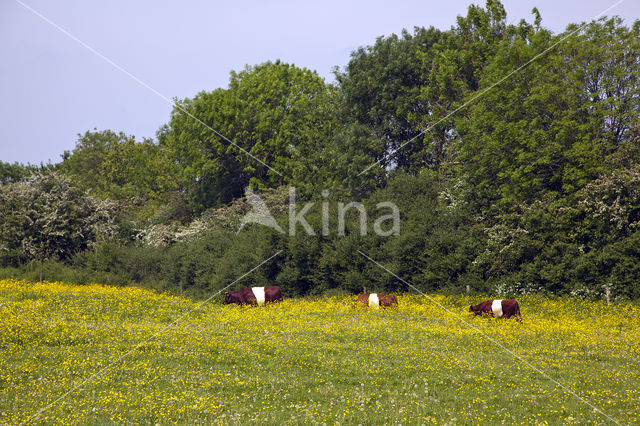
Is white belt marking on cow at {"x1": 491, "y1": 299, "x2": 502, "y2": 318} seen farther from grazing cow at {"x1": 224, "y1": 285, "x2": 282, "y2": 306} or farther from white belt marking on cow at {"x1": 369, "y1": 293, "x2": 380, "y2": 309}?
grazing cow at {"x1": 224, "y1": 285, "x2": 282, "y2": 306}

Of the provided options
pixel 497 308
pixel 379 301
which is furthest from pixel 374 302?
pixel 497 308

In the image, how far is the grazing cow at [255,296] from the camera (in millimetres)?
31312

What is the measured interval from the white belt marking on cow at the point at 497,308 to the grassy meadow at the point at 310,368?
141 cm

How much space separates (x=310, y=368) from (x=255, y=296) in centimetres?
1733

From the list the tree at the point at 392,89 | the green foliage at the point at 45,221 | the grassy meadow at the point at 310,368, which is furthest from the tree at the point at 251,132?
the grassy meadow at the point at 310,368

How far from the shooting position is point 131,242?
52719mm

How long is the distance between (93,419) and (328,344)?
27.8ft

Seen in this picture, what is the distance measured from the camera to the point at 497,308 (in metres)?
24.2

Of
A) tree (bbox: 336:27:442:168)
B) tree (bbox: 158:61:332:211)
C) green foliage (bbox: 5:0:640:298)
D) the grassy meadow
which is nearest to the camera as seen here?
the grassy meadow

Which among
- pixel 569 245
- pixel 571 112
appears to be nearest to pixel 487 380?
pixel 569 245

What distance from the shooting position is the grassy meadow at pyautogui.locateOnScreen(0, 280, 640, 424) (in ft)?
35.5

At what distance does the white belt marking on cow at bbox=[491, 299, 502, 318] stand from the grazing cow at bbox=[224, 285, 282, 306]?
12.7 metres

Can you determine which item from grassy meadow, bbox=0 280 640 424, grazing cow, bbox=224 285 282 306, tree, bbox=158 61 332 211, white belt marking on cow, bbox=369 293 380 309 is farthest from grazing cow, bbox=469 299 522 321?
tree, bbox=158 61 332 211

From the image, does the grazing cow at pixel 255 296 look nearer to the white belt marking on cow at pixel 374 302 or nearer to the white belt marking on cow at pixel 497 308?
the white belt marking on cow at pixel 374 302
